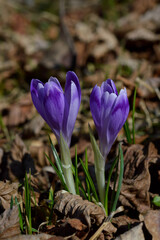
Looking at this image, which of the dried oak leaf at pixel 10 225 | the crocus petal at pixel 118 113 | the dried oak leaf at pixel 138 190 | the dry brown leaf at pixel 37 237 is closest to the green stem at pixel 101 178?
the dried oak leaf at pixel 138 190

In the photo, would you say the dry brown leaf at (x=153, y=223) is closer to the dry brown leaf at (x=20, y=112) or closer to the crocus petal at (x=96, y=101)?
the crocus petal at (x=96, y=101)

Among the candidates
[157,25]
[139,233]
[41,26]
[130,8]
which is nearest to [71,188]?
[139,233]

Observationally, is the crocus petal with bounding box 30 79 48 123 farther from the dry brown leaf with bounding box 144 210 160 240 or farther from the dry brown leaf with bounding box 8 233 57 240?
the dry brown leaf with bounding box 144 210 160 240

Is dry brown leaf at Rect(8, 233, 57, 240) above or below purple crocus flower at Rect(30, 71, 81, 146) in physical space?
below

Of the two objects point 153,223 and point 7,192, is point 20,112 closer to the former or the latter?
point 7,192

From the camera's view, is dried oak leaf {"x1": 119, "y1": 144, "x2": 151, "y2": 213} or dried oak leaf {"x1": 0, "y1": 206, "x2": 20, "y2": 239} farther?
dried oak leaf {"x1": 119, "y1": 144, "x2": 151, "y2": 213}

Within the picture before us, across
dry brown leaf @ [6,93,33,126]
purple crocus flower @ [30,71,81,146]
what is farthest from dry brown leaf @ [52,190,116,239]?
dry brown leaf @ [6,93,33,126]
